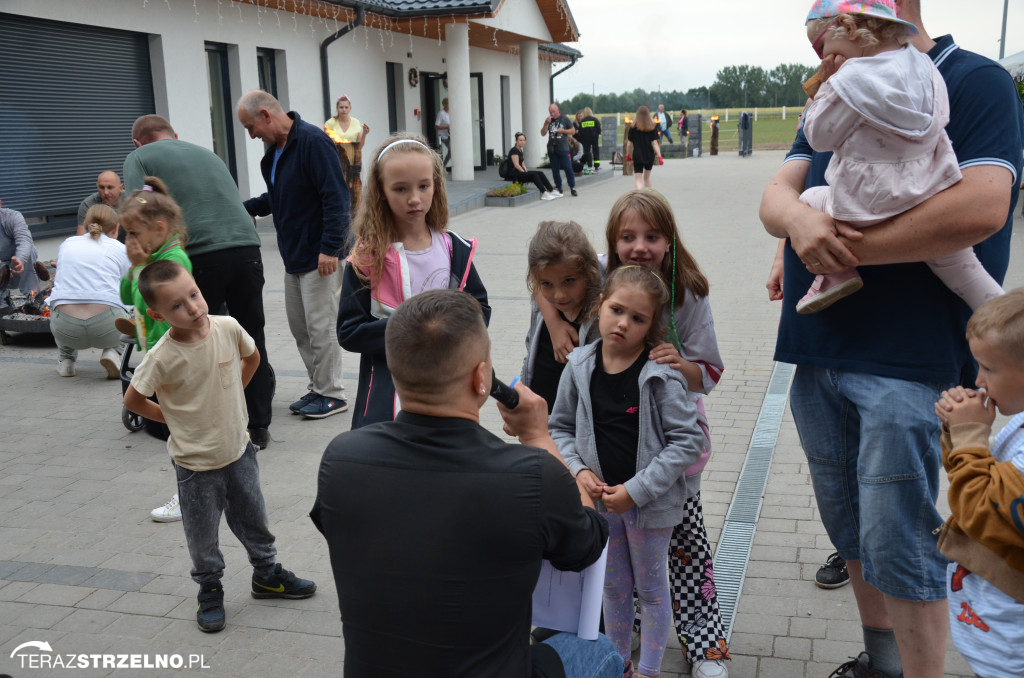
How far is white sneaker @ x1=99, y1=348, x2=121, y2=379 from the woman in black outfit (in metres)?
13.0

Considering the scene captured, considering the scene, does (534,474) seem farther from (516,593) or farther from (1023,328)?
(1023,328)

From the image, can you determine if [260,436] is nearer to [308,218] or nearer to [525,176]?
[308,218]

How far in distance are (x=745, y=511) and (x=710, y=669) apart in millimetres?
1498

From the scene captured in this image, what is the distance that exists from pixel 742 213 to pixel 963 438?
15234 millimetres

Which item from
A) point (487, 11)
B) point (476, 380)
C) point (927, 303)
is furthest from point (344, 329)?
point (487, 11)

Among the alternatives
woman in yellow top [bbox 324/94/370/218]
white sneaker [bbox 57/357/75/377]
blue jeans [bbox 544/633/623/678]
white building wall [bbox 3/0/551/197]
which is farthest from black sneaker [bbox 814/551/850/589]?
white building wall [bbox 3/0/551/197]

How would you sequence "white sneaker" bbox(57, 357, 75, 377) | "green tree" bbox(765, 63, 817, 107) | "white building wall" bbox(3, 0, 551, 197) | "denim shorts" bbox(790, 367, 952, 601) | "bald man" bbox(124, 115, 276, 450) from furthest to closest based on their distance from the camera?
1. "green tree" bbox(765, 63, 817, 107)
2. "white building wall" bbox(3, 0, 551, 197)
3. "white sneaker" bbox(57, 357, 75, 377)
4. "bald man" bbox(124, 115, 276, 450)
5. "denim shorts" bbox(790, 367, 952, 601)

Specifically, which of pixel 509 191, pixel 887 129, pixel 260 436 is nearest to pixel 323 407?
pixel 260 436

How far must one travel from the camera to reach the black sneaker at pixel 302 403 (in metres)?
6.20

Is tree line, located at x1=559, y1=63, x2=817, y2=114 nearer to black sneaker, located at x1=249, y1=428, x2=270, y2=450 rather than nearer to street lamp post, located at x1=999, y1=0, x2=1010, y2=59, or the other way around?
street lamp post, located at x1=999, y1=0, x2=1010, y2=59

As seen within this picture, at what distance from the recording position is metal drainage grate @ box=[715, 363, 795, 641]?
142 inches

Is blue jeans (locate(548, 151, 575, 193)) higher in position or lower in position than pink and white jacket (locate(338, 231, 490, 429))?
higher

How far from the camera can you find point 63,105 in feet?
40.8

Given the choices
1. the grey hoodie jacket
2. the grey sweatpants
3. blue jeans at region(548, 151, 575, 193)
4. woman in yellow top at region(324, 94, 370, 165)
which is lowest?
the grey sweatpants
